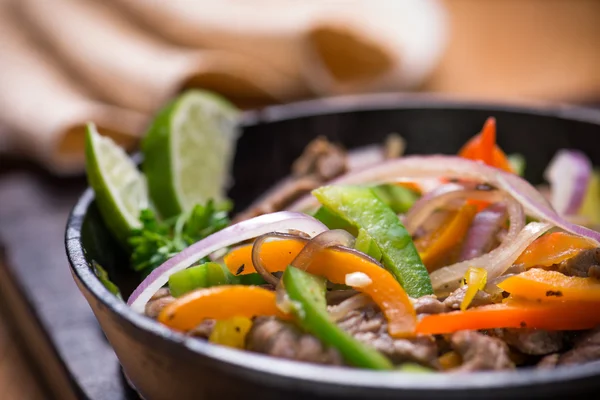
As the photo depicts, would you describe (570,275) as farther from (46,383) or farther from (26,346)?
(26,346)

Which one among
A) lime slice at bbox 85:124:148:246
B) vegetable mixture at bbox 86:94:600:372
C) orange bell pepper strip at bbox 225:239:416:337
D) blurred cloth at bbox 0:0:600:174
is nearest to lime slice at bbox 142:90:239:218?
lime slice at bbox 85:124:148:246

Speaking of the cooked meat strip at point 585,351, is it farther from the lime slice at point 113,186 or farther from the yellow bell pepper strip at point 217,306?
the lime slice at point 113,186

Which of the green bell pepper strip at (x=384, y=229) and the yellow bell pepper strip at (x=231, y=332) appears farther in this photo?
the green bell pepper strip at (x=384, y=229)

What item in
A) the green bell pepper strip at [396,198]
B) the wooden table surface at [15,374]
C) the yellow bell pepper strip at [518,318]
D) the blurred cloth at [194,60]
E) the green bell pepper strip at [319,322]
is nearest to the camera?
the green bell pepper strip at [319,322]

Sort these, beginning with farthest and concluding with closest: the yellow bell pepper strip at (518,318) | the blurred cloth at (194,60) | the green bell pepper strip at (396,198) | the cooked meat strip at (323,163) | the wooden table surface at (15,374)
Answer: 1. the blurred cloth at (194,60)
2. the cooked meat strip at (323,163)
3. the green bell pepper strip at (396,198)
4. the wooden table surface at (15,374)
5. the yellow bell pepper strip at (518,318)

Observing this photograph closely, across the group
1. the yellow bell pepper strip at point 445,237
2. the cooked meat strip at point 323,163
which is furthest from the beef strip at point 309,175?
the yellow bell pepper strip at point 445,237
